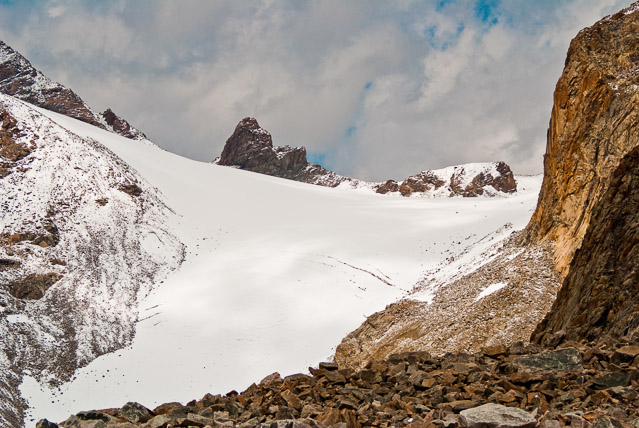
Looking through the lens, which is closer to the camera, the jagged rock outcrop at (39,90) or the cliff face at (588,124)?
the cliff face at (588,124)

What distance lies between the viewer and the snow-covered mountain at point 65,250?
27.9 metres

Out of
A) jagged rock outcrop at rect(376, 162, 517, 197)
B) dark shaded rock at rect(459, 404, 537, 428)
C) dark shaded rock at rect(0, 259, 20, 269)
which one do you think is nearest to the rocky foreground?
dark shaded rock at rect(459, 404, 537, 428)

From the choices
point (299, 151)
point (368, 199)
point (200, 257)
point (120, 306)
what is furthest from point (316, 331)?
point (299, 151)

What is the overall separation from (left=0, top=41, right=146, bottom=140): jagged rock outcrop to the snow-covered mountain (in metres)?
72.6

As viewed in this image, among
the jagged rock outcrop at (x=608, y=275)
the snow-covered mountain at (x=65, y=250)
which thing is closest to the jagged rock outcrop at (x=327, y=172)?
the snow-covered mountain at (x=65, y=250)

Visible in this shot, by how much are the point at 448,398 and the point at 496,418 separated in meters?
1.59

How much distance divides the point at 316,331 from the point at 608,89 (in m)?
21.6

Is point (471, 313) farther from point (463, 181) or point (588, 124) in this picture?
point (463, 181)

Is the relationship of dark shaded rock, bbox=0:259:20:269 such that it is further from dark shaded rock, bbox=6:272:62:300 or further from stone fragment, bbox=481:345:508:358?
stone fragment, bbox=481:345:508:358

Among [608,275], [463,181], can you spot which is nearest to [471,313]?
[608,275]

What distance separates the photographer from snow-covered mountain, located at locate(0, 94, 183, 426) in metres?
27.9

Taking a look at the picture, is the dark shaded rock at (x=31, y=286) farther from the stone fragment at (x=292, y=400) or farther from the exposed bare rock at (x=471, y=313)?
the stone fragment at (x=292, y=400)

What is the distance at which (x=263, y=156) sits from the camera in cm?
14562

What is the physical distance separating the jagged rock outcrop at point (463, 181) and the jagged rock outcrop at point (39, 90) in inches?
2965
